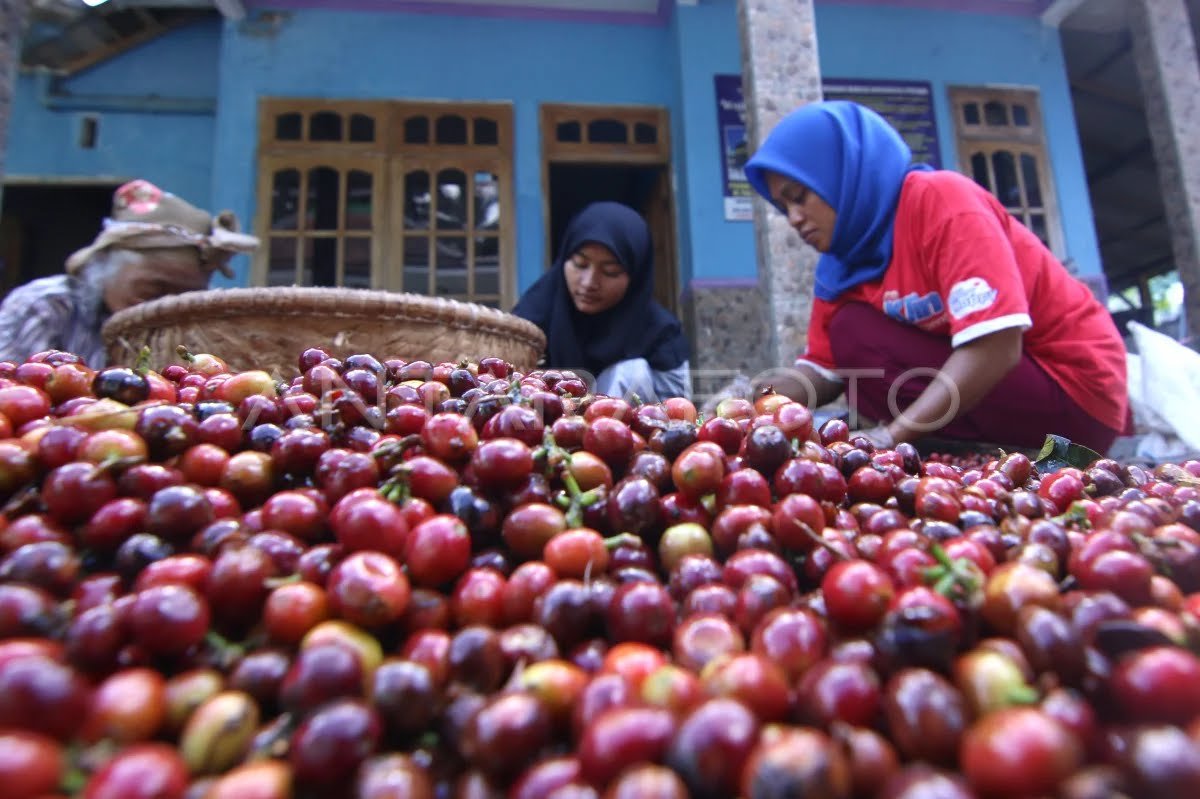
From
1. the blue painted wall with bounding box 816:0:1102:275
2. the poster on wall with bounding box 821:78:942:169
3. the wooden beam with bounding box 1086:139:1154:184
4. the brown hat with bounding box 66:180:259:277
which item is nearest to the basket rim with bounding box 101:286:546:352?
the brown hat with bounding box 66:180:259:277

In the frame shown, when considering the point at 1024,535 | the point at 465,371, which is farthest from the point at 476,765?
the point at 465,371

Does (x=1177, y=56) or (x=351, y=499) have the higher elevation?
(x=1177, y=56)

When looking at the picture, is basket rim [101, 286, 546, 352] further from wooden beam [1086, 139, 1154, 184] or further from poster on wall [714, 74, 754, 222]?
wooden beam [1086, 139, 1154, 184]

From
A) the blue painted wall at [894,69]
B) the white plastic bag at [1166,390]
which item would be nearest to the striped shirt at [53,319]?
the blue painted wall at [894,69]

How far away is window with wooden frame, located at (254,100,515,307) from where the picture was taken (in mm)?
5617

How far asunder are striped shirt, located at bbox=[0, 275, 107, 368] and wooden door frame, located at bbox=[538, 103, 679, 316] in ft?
11.0

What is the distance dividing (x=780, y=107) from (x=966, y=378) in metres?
2.07

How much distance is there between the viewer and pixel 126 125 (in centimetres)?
586

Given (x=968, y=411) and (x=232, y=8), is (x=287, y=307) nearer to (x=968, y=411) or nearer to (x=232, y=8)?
(x=968, y=411)

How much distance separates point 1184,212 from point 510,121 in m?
5.54

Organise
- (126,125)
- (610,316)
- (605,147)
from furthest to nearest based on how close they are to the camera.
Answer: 1. (605,147)
2. (126,125)
3. (610,316)

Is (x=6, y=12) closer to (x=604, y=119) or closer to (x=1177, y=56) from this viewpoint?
(x=604, y=119)

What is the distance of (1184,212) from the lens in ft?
19.5

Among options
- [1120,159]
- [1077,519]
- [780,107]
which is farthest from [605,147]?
[1120,159]
